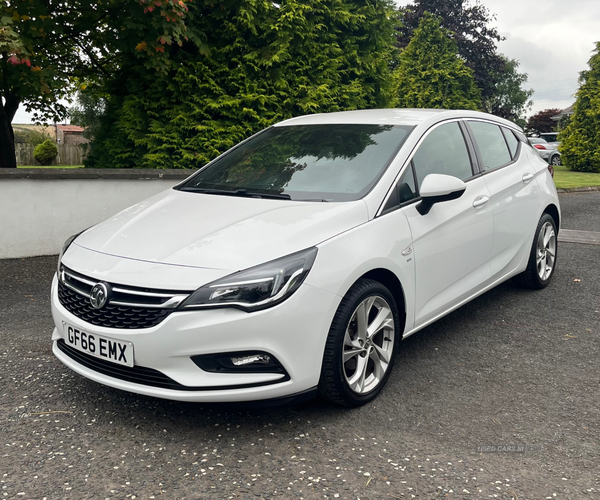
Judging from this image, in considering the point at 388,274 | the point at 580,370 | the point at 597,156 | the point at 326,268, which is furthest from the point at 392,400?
the point at 597,156

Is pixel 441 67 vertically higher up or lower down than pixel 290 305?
higher up

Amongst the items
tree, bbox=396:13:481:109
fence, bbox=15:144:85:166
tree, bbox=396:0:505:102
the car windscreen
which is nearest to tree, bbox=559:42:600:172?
tree, bbox=396:13:481:109

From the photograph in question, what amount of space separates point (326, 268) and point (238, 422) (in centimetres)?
97

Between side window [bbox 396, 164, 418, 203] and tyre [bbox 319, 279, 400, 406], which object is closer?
tyre [bbox 319, 279, 400, 406]

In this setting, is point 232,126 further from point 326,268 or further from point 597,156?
point 597,156

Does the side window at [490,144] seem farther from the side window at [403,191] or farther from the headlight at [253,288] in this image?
the headlight at [253,288]

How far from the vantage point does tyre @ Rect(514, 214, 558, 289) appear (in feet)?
18.0

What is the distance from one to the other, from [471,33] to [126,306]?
148ft

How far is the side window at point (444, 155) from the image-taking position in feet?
13.2

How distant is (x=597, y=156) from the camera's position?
24.5 m

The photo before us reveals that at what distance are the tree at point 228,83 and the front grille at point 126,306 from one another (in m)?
5.73

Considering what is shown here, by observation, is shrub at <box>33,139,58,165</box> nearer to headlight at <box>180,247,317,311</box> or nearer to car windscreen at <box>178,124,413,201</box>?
car windscreen at <box>178,124,413,201</box>

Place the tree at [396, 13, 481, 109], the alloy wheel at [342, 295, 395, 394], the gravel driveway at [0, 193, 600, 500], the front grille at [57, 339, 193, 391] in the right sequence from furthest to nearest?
1. the tree at [396, 13, 481, 109]
2. the alloy wheel at [342, 295, 395, 394]
3. the front grille at [57, 339, 193, 391]
4. the gravel driveway at [0, 193, 600, 500]

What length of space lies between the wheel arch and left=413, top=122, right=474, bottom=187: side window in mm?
714
